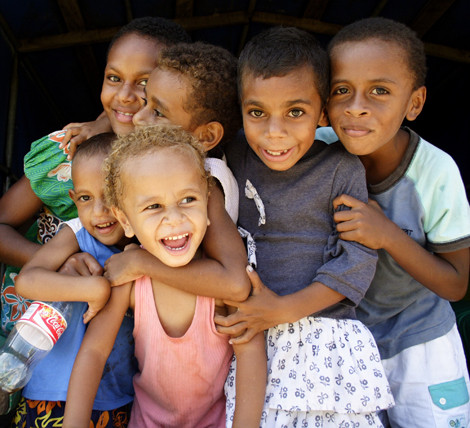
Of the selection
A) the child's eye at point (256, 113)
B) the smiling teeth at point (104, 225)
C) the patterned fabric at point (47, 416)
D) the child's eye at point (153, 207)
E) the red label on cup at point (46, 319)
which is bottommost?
the patterned fabric at point (47, 416)


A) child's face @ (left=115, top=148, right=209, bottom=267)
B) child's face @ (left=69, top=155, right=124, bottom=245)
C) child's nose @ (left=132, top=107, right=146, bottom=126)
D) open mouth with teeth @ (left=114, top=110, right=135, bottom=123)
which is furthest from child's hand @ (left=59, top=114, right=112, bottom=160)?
child's face @ (left=115, top=148, right=209, bottom=267)

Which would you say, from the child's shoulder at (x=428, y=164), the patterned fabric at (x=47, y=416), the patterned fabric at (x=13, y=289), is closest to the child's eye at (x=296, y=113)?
the child's shoulder at (x=428, y=164)

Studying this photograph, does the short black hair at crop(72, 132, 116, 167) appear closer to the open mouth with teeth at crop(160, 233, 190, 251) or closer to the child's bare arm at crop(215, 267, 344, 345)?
the open mouth with teeth at crop(160, 233, 190, 251)

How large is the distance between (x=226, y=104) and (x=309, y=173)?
1.47ft

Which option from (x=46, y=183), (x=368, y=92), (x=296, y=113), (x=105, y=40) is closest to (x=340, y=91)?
(x=368, y=92)

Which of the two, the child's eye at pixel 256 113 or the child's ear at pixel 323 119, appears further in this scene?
the child's ear at pixel 323 119

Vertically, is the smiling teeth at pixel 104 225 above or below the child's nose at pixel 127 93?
below

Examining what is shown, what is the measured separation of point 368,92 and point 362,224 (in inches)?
20.0

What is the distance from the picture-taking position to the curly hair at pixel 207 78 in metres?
2.00

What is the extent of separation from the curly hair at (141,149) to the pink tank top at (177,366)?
328 mm

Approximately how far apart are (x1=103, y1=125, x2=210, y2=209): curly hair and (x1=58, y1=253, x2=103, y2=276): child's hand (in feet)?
0.70

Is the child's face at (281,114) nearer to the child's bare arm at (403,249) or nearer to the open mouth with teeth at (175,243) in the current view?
the child's bare arm at (403,249)

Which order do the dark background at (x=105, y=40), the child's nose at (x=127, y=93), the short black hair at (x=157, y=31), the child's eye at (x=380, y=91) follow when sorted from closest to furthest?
1. the child's eye at (x=380, y=91)
2. the child's nose at (x=127, y=93)
3. the short black hair at (x=157, y=31)
4. the dark background at (x=105, y=40)

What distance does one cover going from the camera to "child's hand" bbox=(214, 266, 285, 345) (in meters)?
1.75
